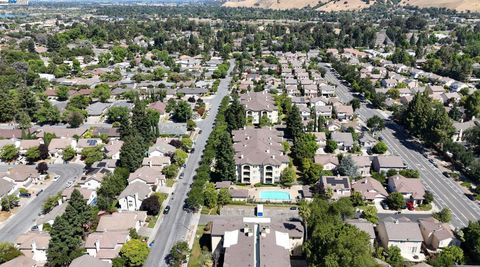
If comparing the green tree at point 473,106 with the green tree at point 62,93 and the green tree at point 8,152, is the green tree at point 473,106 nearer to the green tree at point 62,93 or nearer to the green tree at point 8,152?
the green tree at point 8,152

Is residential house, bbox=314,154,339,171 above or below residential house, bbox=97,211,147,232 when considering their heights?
above

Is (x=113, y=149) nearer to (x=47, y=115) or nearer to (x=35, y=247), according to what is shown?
(x=47, y=115)

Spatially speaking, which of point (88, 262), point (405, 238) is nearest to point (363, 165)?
point (405, 238)

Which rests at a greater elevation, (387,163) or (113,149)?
(113,149)

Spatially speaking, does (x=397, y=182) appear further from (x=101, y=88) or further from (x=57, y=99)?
(x=57, y=99)

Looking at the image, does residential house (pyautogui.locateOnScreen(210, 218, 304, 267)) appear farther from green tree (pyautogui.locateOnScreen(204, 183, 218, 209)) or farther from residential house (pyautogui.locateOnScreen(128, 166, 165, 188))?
residential house (pyautogui.locateOnScreen(128, 166, 165, 188))

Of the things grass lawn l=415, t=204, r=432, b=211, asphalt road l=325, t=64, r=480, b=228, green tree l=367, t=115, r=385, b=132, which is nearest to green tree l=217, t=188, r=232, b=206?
grass lawn l=415, t=204, r=432, b=211

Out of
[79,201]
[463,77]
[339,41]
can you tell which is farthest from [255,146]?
[339,41]
